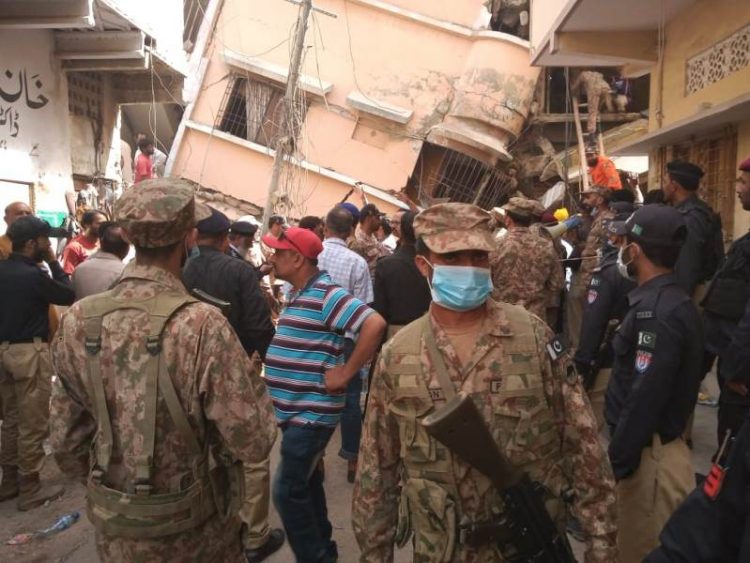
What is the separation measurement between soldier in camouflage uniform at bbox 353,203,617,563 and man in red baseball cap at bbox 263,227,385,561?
0.84 m

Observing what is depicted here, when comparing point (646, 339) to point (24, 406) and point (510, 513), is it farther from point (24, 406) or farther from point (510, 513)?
point (24, 406)

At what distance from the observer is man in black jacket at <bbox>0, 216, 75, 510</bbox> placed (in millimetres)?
3902

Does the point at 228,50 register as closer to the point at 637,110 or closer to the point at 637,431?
the point at 637,110

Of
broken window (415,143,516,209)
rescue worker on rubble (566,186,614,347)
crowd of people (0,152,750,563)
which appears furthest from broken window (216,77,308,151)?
crowd of people (0,152,750,563)

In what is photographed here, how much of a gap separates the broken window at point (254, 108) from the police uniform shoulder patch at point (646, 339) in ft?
42.0

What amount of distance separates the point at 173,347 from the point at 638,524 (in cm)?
191

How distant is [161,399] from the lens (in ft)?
6.44

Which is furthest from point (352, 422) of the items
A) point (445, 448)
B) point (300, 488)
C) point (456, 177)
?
point (456, 177)

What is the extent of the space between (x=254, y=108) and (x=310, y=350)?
12.7m

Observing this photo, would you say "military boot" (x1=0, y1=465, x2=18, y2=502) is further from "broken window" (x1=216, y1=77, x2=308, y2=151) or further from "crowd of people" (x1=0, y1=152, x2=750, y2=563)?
"broken window" (x1=216, y1=77, x2=308, y2=151)

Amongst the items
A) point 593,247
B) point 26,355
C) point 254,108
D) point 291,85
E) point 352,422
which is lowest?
point 352,422

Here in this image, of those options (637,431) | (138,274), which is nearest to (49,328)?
(138,274)

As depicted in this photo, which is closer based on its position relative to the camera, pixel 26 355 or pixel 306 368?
pixel 306 368

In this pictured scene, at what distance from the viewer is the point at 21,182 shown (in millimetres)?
6840
